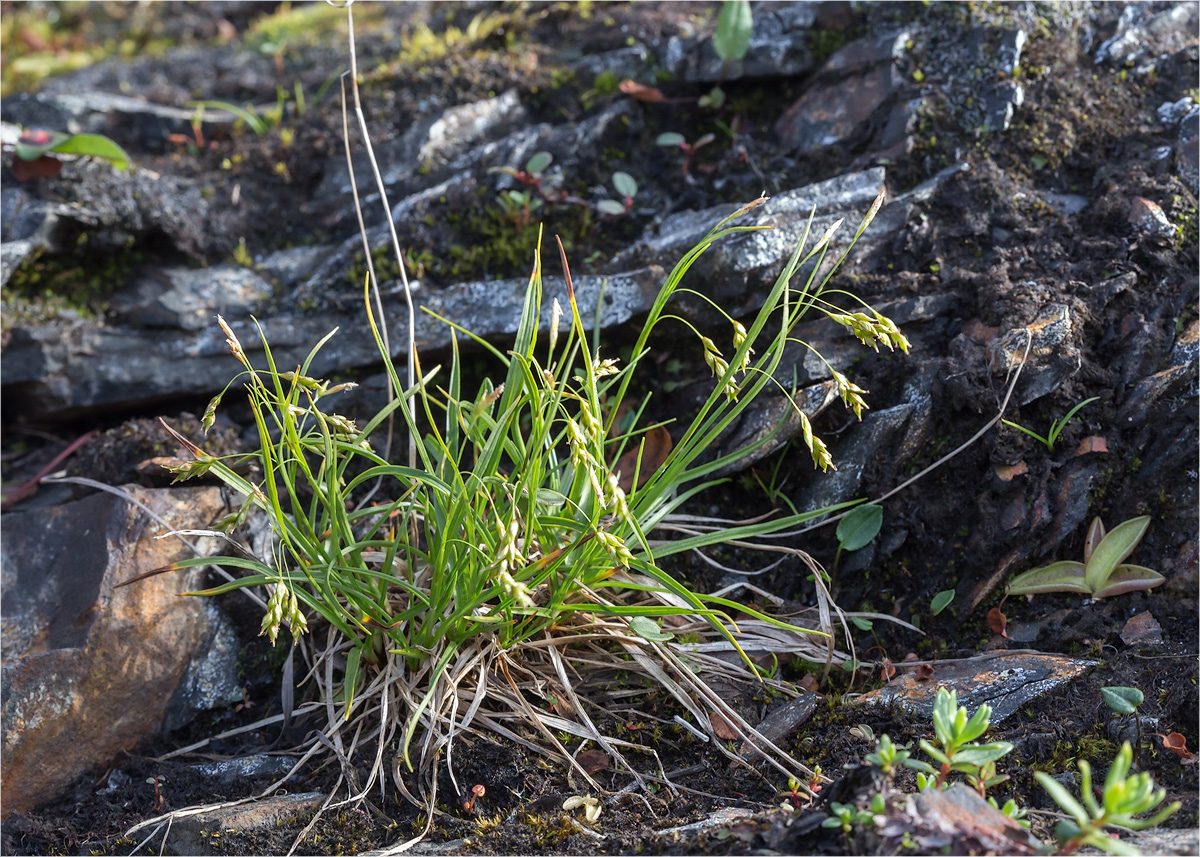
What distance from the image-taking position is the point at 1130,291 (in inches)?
94.6

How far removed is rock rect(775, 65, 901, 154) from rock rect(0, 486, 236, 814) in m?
2.53

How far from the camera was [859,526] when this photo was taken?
2.33 meters

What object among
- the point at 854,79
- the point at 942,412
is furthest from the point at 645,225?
the point at 942,412

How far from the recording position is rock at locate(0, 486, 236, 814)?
84.5 inches

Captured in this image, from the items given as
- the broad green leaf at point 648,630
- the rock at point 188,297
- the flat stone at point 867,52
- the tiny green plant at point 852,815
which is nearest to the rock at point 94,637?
the rock at point 188,297

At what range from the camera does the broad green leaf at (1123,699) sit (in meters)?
1.70

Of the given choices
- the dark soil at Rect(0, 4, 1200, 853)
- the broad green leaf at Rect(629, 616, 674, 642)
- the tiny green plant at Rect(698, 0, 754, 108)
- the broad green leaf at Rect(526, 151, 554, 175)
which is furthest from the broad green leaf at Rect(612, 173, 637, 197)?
the broad green leaf at Rect(629, 616, 674, 642)

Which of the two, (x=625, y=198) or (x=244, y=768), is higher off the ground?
(x=625, y=198)

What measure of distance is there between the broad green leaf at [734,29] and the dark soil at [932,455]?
247 mm

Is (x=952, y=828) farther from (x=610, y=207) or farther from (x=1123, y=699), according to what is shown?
(x=610, y=207)

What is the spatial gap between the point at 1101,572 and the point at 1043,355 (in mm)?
634

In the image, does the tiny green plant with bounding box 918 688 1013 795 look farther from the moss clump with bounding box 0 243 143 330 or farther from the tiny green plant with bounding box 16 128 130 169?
A: the tiny green plant with bounding box 16 128 130 169

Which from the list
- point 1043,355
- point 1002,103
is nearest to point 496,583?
point 1043,355

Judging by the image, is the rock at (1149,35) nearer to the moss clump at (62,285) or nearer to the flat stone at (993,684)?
the flat stone at (993,684)
